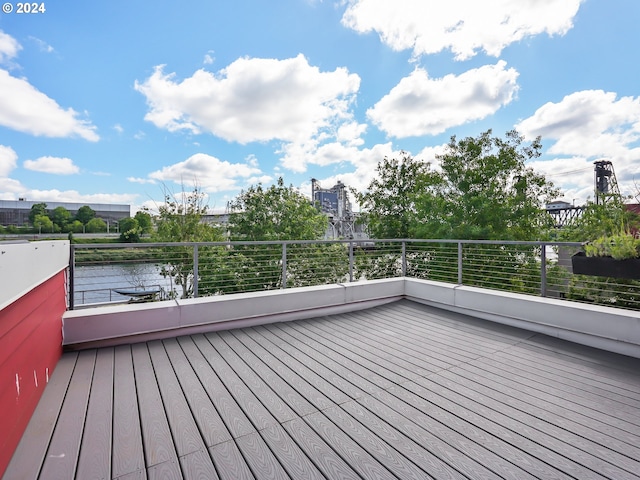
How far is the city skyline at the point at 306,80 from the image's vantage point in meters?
5.96

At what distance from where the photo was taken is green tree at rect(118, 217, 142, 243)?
3.12 metres

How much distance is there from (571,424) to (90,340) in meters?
3.08

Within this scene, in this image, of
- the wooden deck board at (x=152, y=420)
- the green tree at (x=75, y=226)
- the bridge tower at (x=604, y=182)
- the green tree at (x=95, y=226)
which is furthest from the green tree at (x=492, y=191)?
the wooden deck board at (x=152, y=420)

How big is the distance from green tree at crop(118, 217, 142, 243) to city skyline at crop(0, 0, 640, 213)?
1.52 m

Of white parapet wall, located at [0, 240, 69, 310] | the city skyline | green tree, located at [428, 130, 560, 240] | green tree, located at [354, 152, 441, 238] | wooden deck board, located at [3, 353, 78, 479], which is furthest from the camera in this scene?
green tree, located at [354, 152, 441, 238]

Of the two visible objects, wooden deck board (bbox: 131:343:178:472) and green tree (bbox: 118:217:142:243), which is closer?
wooden deck board (bbox: 131:343:178:472)

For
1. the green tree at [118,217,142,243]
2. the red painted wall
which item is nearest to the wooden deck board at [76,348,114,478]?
the red painted wall

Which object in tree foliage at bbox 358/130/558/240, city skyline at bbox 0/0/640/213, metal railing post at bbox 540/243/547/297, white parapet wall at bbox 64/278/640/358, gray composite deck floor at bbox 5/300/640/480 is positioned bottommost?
gray composite deck floor at bbox 5/300/640/480

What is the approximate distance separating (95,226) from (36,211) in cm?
46

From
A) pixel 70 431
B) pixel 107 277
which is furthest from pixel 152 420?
pixel 107 277

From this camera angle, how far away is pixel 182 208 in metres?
7.85

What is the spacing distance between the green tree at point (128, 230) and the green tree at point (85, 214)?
0.95ft

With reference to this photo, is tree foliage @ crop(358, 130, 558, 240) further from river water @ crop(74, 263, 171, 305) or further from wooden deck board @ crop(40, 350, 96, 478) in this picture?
wooden deck board @ crop(40, 350, 96, 478)

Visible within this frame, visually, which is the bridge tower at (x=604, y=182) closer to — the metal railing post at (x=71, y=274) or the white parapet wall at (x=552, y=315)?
the white parapet wall at (x=552, y=315)
